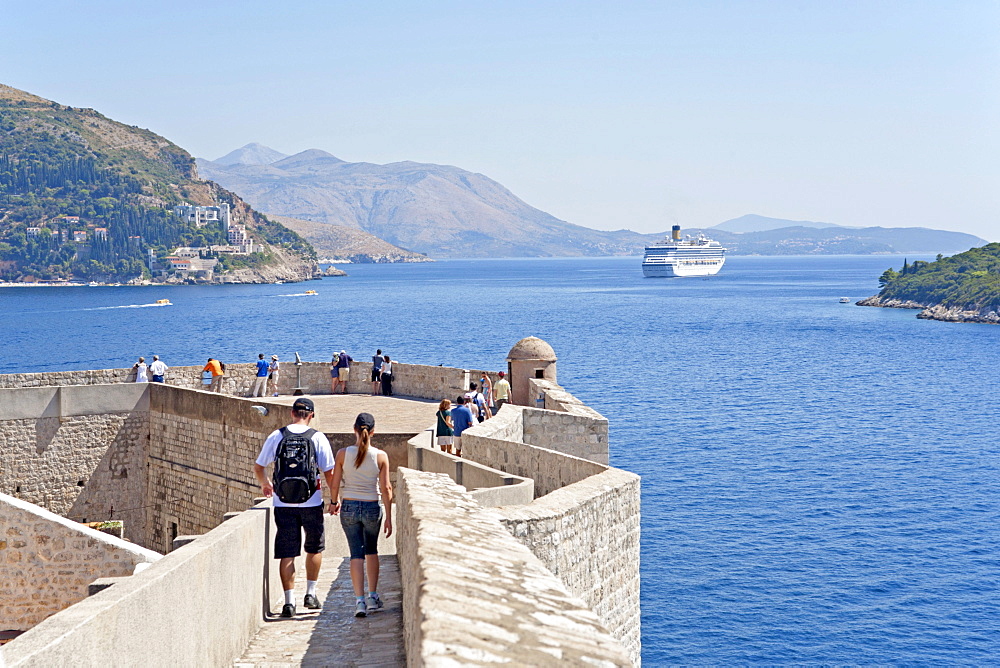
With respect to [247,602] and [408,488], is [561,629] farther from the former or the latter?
[247,602]

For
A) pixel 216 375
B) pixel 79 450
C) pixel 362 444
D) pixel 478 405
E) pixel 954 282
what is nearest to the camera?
pixel 362 444

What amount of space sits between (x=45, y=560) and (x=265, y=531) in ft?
20.4

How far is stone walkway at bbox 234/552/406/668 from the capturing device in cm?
611

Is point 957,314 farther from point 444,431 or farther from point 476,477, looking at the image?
point 476,477

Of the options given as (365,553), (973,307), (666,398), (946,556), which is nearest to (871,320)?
(973,307)

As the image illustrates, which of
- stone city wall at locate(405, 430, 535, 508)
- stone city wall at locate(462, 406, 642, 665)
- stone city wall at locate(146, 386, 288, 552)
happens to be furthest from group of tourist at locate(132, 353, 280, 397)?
stone city wall at locate(462, 406, 642, 665)

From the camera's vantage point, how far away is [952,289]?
123 meters

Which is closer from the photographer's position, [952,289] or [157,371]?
[157,371]

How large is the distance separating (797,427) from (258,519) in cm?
4093

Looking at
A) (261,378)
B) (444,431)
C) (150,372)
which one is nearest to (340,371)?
(261,378)

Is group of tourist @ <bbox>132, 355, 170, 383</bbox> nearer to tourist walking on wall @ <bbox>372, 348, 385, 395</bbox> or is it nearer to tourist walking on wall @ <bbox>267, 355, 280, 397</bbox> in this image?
tourist walking on wall @ <bbox>267, 355, 280, 397</bbox>

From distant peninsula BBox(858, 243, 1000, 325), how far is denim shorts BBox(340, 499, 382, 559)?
114375 mm

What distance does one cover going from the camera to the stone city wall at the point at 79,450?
58.4ft

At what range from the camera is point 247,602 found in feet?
21.8
